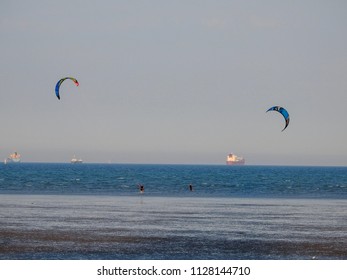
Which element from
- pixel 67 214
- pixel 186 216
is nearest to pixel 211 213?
pixel 186 216

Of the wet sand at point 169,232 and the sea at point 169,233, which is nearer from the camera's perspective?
the sea at point 169,233

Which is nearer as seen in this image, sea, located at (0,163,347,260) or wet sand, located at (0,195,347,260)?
sea, located at (0,163,347,260)

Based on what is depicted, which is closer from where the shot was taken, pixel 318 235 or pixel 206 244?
pixel 206 244

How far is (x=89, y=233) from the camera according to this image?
3469cm

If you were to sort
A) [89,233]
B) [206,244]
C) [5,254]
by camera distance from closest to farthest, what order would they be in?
[5,254] < [206,244] < [89,233]

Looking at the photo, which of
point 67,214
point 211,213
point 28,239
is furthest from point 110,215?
point 28,239

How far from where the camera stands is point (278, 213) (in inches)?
1948

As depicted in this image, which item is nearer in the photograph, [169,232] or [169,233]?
[169,233]
